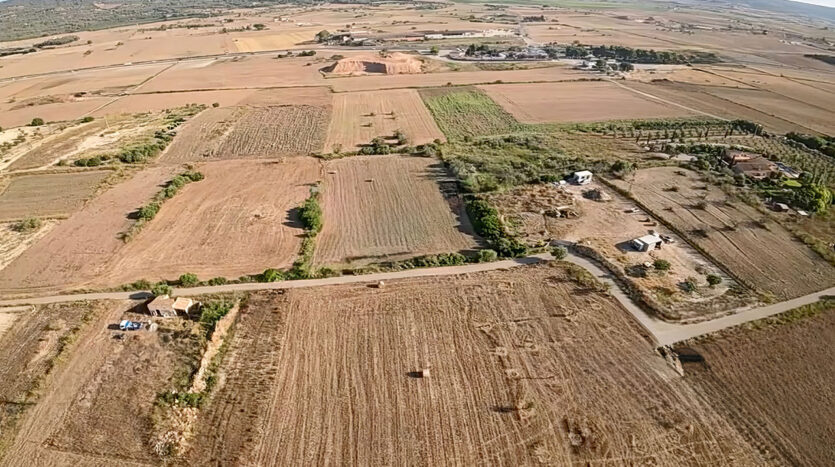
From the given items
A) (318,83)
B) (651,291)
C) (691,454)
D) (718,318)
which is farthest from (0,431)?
(318,83)

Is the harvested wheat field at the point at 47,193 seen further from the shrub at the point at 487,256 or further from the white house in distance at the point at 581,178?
the white house in distance at the point at 581,178

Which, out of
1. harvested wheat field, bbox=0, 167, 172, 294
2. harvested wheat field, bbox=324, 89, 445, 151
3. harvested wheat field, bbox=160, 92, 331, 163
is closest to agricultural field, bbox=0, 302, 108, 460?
harvested wheat field, bbox=0, 167, 172, 294

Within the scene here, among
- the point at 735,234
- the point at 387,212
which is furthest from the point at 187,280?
the point at 735,234

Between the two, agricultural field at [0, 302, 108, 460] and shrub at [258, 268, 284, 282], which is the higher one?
shrub at [258, 268, 284, 282]

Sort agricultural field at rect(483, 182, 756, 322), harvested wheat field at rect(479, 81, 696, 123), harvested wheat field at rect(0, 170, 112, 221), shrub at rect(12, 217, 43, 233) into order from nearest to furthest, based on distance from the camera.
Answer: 1. agricultural field at rect(483, 182, 756, 322)
2. shrub at rect(12, 217, 43, 233)
3. harvested wheat field at rect(0, 170, 112, 221)
4. harvested wheat field at rect(479, 81, 696, 123)

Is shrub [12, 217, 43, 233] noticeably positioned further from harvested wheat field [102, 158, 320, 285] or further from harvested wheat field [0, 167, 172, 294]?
harvested wheat field [102, 158, 320, 285]
